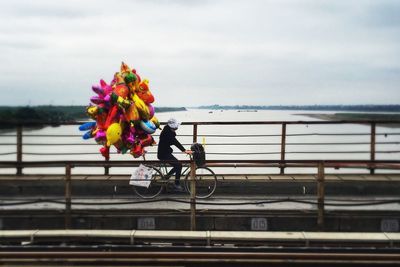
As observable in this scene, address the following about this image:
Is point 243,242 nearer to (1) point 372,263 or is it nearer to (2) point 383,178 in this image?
(1) point 372,263

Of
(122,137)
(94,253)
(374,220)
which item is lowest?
(94,253)

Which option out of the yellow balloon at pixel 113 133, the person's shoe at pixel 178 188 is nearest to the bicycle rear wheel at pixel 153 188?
the person's shoe at pixel 178 188

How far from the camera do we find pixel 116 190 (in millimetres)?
8789

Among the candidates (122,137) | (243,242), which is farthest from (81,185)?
(243,242)

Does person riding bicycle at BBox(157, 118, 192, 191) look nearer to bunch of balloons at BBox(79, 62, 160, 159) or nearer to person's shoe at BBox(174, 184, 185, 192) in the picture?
person's shoe at BBox(174, 184, 185, 192)

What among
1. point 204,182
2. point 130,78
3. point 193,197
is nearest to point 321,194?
point 193,197

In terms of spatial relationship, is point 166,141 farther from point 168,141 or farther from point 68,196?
point 68,196

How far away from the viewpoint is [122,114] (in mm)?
8555

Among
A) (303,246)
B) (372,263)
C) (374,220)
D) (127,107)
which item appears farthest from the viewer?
(127,107)

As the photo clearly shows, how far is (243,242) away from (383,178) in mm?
4403

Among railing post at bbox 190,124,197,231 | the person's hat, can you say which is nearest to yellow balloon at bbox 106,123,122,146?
the person's hat

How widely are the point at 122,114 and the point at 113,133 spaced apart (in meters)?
0.46

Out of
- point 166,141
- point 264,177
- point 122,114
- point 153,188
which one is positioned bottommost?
point 153,188

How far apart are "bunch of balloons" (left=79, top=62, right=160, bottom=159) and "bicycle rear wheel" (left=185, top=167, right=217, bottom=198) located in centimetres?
139
